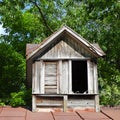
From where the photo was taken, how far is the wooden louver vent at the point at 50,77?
1424 centimetres

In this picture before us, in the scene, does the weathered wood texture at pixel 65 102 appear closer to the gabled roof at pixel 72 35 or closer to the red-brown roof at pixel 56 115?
the red-brown roof at pixel 56 115

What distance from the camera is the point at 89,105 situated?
14.3 m

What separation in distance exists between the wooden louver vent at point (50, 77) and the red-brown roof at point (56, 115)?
3.78 ft

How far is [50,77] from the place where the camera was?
14.3 meters

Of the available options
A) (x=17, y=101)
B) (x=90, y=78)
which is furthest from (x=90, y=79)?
(x=17, y=101)

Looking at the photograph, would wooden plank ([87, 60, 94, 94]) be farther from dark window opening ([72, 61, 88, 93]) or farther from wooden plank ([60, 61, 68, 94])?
dark window opening ([72, 61, 88, 93])

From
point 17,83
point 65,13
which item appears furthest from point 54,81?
point 65,13

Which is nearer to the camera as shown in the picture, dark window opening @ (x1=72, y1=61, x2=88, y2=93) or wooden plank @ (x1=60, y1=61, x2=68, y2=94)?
wooden plank @ (x1=60, y1=61, x2=68, y2=94)

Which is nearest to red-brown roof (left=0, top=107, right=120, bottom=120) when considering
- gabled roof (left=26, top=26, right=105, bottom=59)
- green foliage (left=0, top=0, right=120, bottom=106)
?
gabled roof (left=26, top=26, right=105, bottom=59)

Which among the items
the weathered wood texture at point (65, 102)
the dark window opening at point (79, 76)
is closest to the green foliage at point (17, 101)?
the weathered wood texture at point (65, 102)

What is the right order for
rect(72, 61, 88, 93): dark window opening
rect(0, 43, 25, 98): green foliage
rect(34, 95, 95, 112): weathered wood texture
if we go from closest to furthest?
rect(34, 95, 95, 112): weathered wood texture
rect(72, 61, 88, 93): dark window opening
rect(0, 43, 25, 98): green foliage

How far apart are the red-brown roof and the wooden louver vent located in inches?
45.3

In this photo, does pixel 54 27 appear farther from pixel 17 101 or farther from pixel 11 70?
pixel 17 101

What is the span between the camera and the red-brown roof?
12.3m
